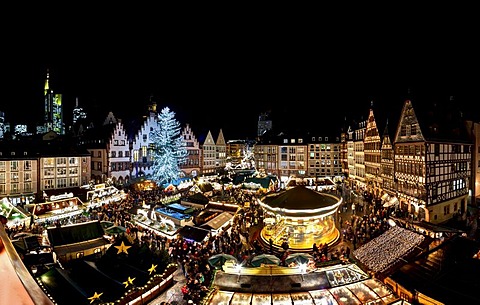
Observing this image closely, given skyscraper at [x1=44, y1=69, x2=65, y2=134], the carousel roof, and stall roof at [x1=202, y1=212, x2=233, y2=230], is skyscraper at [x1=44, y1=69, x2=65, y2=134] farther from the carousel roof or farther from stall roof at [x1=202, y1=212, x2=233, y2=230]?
the carousel roof

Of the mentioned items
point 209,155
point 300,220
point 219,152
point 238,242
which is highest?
point 219,152

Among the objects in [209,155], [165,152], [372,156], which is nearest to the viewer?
[372,156]

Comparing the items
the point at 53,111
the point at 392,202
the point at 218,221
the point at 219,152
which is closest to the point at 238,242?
the point at 218,221

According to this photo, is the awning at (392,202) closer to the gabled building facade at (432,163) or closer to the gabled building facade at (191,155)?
the gabled building facade at (432,163)

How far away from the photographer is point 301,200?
65.2ft

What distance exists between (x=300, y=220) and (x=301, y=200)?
1.27m

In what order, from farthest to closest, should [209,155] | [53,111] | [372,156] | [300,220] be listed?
[53,111] → [209,155] → [372,156] → [300,220]

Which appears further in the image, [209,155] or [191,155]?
[209,155]

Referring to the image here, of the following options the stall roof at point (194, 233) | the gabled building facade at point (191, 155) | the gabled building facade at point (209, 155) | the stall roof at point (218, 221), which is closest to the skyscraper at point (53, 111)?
the gabled building facade at point (191, 155)

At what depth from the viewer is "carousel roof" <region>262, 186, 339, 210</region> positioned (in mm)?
19359

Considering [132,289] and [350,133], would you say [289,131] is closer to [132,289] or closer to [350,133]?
[350,133]

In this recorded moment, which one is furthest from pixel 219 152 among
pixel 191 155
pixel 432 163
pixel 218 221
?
pixel 432 163

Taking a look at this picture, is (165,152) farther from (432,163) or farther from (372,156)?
(432,163)

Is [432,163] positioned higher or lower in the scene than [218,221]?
higher
